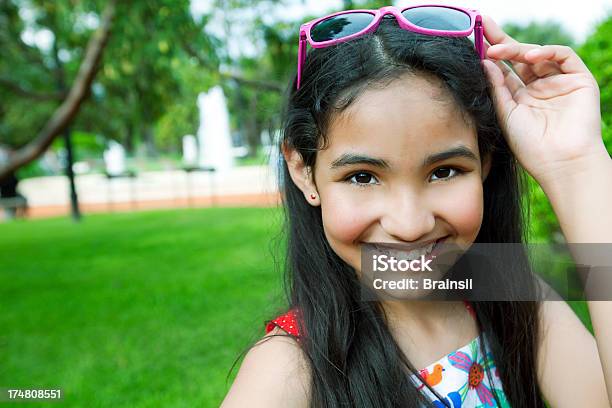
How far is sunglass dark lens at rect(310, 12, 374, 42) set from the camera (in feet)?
4.29

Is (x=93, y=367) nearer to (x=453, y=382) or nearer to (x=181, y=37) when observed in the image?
(x=453, y=382)

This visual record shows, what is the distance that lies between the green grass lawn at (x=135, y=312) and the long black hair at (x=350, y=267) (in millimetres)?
271

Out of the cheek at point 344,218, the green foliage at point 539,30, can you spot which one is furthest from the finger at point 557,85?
the green foliage at point 539,30

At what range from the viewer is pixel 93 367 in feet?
11.4

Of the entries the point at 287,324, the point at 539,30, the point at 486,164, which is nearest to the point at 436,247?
the point at 486,164

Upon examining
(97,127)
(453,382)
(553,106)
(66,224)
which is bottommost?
(97,127)

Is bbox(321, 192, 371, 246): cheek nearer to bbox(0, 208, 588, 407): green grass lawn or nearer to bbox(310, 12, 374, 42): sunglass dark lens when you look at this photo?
bbox(310, 12, 374, 42): sunglass dark lens

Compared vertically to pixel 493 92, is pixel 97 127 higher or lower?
lower

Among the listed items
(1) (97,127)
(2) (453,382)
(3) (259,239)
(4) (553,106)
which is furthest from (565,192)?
(1) (97,127)

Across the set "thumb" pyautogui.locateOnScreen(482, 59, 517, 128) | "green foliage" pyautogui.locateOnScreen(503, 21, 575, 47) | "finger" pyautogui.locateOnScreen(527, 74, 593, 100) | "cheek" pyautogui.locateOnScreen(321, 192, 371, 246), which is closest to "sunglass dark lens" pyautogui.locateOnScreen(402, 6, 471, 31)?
"thumb" pyautogui.locateOnScreen(482, 59, 517, 128)

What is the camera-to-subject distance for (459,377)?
1359 mm

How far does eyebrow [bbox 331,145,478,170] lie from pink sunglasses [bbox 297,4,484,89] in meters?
0.28

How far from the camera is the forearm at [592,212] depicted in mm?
1131

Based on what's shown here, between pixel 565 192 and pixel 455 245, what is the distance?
0.26 meters
